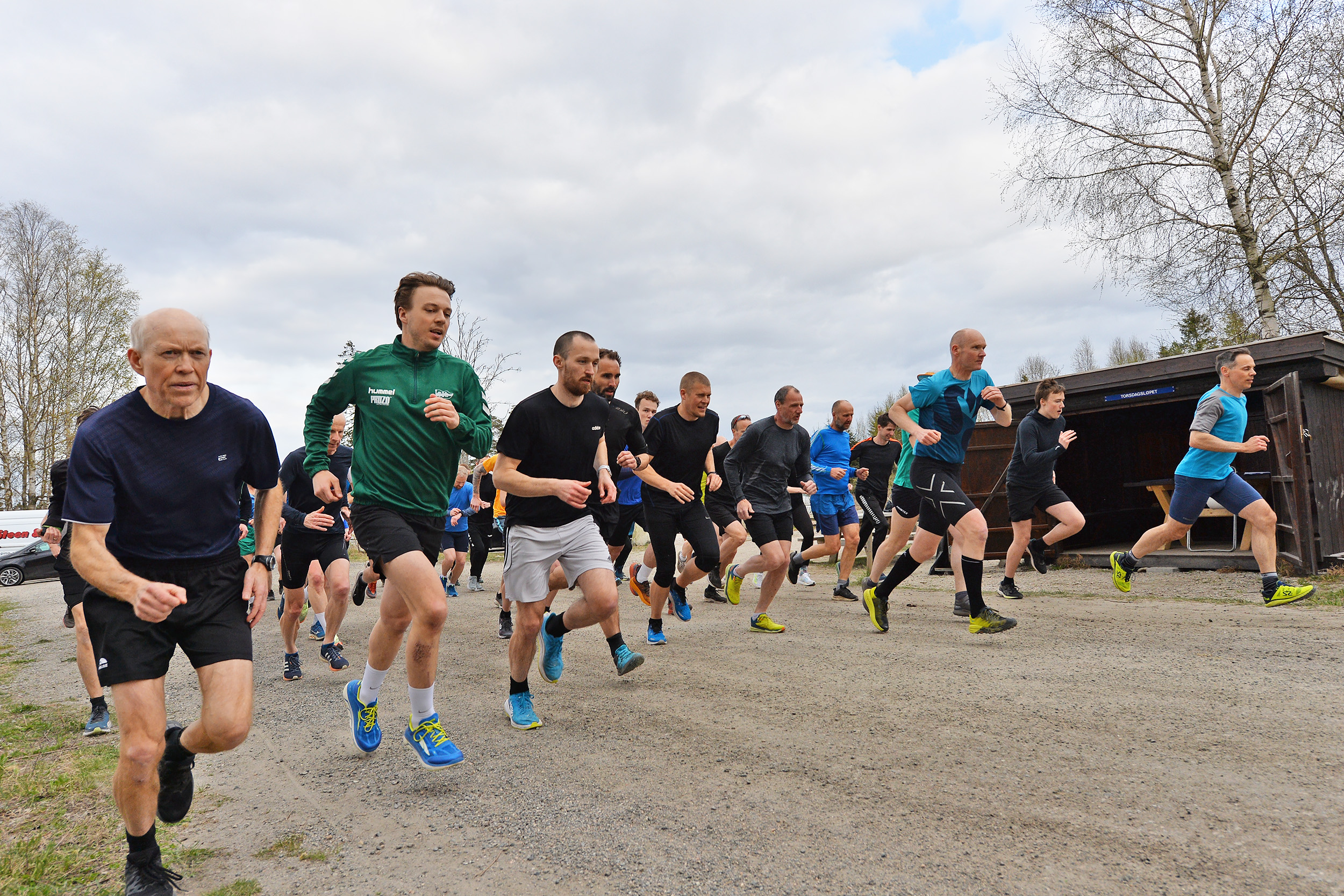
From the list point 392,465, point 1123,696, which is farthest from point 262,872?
point 1123,696

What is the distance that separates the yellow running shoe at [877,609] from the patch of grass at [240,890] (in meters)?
5.47

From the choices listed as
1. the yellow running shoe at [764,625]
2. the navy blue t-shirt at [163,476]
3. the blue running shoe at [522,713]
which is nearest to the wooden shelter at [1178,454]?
the yellow running shoe at [764,625]

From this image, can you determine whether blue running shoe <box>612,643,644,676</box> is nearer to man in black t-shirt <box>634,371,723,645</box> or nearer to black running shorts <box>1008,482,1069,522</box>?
man in black t-shirt <box>634,371,723,645</box>

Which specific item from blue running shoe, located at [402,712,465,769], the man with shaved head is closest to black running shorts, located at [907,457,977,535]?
blue running shoe, located at [402,712,465,769]

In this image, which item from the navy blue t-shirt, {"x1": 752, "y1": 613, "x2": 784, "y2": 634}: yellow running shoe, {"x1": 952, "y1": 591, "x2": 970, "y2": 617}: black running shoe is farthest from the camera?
{"x1": 952, "y1": 591, "x2": 970, "y2": 617}: black running shoe

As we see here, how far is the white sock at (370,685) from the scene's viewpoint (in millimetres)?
4184

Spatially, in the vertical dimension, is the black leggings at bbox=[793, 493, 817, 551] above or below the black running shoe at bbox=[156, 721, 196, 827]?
above

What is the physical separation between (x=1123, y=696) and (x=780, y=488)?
144 inches

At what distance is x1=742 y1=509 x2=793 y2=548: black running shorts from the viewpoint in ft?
24.9

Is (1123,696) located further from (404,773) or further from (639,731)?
(404,773)

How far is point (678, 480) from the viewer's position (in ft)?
23.6

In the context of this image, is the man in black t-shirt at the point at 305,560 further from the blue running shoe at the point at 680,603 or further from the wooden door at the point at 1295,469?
the wooden door at the point at 1295,469

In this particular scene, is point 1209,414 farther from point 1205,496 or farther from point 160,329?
point 160,329

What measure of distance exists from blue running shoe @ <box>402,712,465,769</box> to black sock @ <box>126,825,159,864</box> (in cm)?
124
